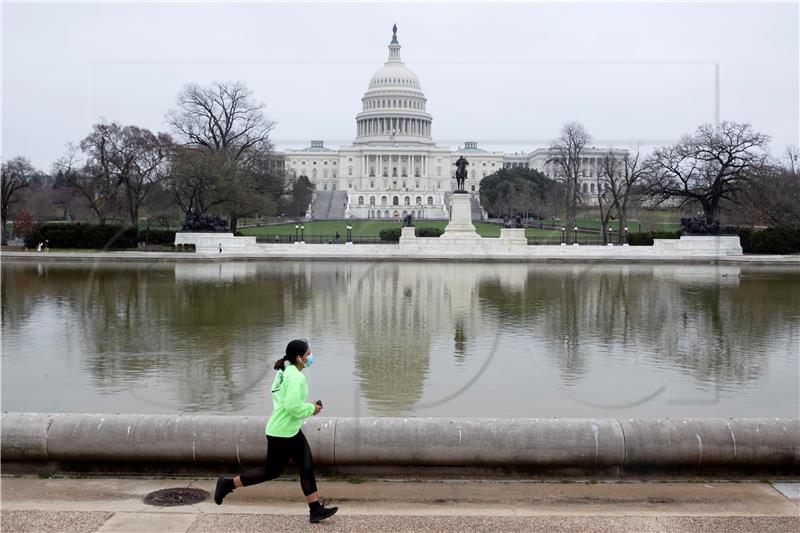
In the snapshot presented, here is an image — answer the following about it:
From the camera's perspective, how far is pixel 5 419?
720cm

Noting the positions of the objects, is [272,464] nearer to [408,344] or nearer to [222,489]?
[222,489]

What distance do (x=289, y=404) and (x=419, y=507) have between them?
→ 4.26 feet

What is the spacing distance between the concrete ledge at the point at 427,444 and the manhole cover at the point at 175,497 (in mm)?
415

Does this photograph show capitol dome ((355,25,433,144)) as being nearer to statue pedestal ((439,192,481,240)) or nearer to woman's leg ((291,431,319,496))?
statue pedestal ((439,192,481,240))

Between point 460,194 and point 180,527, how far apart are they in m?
46.7

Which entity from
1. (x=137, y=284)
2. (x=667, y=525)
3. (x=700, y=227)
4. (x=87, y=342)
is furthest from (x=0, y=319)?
(x=700, y=227)

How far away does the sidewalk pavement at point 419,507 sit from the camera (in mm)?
5879

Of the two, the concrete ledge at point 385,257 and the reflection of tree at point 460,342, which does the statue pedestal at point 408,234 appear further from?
the reflection of tree at point 460,342

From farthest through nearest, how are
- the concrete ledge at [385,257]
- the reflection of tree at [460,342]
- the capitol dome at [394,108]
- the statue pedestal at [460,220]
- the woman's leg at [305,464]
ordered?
the capitol dome at [394,108] → the statue pedestal at [460,220] → the concrete ledge at [385,257] → the reflection of tree at [460,342] → the woman's leg at [305,464]

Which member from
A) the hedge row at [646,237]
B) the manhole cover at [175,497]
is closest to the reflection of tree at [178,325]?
the manhole cover at [175,497]

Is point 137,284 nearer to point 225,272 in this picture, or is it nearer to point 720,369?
point 225,272

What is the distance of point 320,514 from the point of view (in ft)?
19.7

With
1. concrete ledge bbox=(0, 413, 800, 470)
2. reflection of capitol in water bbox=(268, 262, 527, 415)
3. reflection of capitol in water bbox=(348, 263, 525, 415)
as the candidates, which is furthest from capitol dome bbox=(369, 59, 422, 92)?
concrete ledge bbox=(0, 413, 800, 470)

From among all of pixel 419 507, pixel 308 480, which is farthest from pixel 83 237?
pixel 419 507
